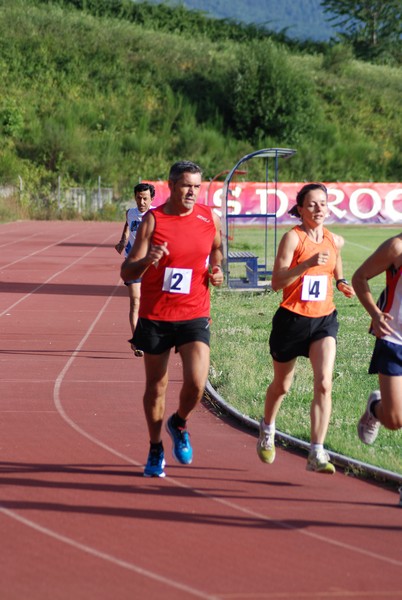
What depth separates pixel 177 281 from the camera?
291 inches

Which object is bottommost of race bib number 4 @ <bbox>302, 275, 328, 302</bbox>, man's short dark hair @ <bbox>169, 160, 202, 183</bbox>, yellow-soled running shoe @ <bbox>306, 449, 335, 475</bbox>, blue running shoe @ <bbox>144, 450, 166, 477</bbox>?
blue running shoe @ <bbox>144, 450, 166, 477</bbox>

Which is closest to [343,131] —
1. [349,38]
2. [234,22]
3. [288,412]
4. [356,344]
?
[234,22]

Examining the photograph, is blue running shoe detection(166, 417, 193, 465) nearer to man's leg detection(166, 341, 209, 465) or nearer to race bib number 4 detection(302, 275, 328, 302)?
man's leg detection(166, 341, 209, 465)

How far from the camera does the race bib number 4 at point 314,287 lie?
7625 mm

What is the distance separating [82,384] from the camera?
11.3 meters

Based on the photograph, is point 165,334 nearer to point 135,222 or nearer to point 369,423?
point 369,423

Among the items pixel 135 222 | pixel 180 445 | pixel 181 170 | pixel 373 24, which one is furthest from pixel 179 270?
pixel 373 24

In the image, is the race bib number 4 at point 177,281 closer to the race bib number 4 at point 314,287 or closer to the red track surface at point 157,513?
the race bib number 4 at point 314,287

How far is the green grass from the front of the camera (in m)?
8.88

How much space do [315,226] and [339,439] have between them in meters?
1.92

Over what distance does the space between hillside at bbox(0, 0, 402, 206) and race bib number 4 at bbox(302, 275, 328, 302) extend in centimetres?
4888

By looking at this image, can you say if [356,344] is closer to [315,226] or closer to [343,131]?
[315,226]

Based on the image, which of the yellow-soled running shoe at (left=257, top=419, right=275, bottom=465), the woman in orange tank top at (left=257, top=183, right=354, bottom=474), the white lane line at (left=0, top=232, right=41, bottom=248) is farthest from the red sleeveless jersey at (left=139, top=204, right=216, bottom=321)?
the white lane line at (left=0, top=232, right=41, bottom=248)

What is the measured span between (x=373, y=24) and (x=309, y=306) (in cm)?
9685
